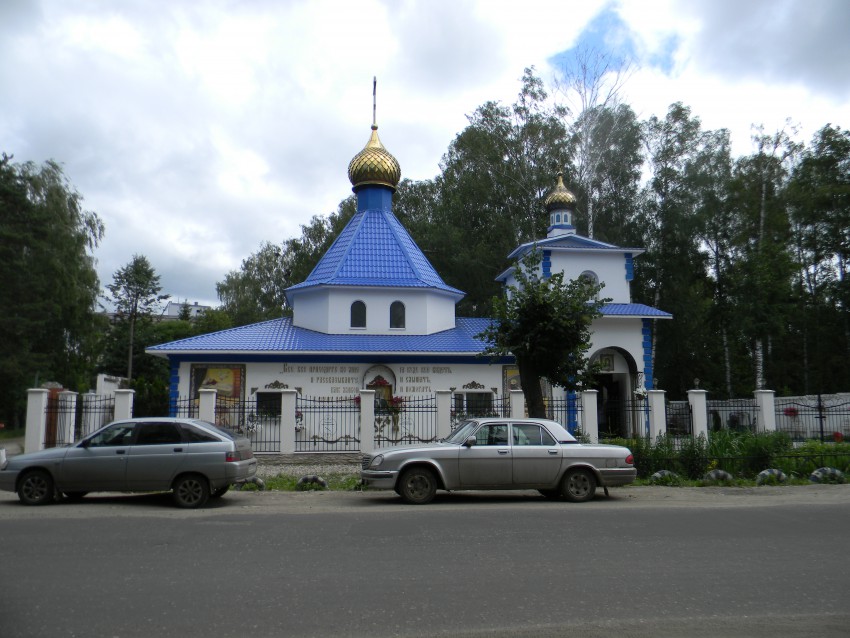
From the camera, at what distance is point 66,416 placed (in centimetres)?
1692

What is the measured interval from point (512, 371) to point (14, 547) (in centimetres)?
1750

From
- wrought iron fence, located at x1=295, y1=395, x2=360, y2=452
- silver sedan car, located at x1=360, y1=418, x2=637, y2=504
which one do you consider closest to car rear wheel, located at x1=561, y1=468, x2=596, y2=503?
silver sedan car, located at x1=360, y1=418, x2=637, y2=504

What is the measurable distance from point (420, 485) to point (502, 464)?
1356mm

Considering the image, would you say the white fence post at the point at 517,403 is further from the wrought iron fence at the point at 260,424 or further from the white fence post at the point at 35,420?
the white fence post at the point at 35,420

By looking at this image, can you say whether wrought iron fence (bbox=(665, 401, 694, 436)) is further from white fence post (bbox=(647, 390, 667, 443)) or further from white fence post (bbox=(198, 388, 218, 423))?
white fence post (bbox=(198, 388, 218, 423))

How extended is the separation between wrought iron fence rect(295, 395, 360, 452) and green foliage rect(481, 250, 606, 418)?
17.8 ft

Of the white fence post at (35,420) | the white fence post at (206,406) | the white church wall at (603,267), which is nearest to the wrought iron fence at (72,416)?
the white fence post at (35,420)

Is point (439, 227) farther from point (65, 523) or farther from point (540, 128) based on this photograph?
point (65, 523)

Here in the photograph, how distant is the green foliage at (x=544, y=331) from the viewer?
15.2 m

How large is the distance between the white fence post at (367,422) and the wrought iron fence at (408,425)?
47.1 inches

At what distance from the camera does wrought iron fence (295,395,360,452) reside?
63.4 feet

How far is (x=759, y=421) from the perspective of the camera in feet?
61.5

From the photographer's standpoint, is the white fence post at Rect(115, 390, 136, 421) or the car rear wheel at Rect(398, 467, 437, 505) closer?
the car rear wheel at Rect(398, 467, 437, 505)

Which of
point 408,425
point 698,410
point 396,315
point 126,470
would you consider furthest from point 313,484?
point 396,315
